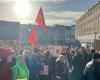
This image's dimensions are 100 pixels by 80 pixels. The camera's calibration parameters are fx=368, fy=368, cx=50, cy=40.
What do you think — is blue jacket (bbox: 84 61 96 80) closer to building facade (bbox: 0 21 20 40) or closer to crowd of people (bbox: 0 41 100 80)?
crowd of people (bbox: 0 41 100 80)

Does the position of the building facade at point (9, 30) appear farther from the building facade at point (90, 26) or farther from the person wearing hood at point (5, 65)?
the person wearing hood at point (5, 65)

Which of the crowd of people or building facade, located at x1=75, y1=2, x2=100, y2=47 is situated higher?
building facade, located at x1=75, y1=2, x2=100, y2=47

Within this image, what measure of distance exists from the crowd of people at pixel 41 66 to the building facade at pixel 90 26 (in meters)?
63.1

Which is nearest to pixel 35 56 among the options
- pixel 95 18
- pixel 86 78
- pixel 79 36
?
pixel 86 78

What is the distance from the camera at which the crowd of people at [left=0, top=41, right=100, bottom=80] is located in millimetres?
6324

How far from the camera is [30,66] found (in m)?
13.2

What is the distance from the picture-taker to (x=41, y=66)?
13938 mm

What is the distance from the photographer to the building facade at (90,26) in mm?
92244

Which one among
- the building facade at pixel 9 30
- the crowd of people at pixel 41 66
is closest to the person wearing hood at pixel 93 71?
the crowd of people at pixel 41 66

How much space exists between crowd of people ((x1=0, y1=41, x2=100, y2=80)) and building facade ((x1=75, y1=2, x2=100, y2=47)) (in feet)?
207

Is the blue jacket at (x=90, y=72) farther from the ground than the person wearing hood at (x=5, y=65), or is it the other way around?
the person wearing hood at (x=5, y=65)

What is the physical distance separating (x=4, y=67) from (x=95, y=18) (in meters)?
90.8

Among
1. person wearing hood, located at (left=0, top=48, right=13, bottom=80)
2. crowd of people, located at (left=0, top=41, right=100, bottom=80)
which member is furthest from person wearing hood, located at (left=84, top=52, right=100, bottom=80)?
person wearing hood, located at (left=0, top=48, right=13, bottom=80)

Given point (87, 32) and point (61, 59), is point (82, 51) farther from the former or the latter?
point (87, 32)
